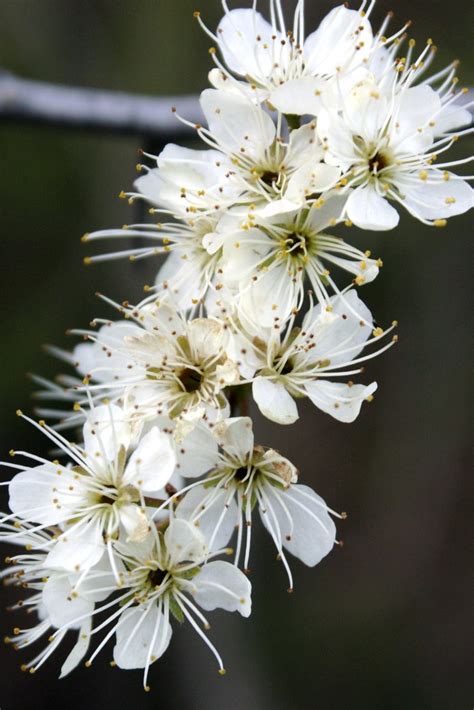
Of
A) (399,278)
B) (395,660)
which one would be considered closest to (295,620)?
(395,660)

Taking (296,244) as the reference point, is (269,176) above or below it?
above

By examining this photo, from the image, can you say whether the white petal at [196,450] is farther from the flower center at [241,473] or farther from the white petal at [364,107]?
the white petal at [364,107]

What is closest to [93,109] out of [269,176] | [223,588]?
[269,176]

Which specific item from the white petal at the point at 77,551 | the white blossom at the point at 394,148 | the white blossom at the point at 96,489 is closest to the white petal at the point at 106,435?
the white blossom at the point at 96,489

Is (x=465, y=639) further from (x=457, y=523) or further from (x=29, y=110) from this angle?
(x=29, y=110)

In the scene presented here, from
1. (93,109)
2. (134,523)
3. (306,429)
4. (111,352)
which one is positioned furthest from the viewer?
(306,429)

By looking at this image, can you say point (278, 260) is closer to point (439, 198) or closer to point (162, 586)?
point (439, 198)

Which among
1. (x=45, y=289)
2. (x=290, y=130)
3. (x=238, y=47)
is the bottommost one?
(x=45, y=289)
